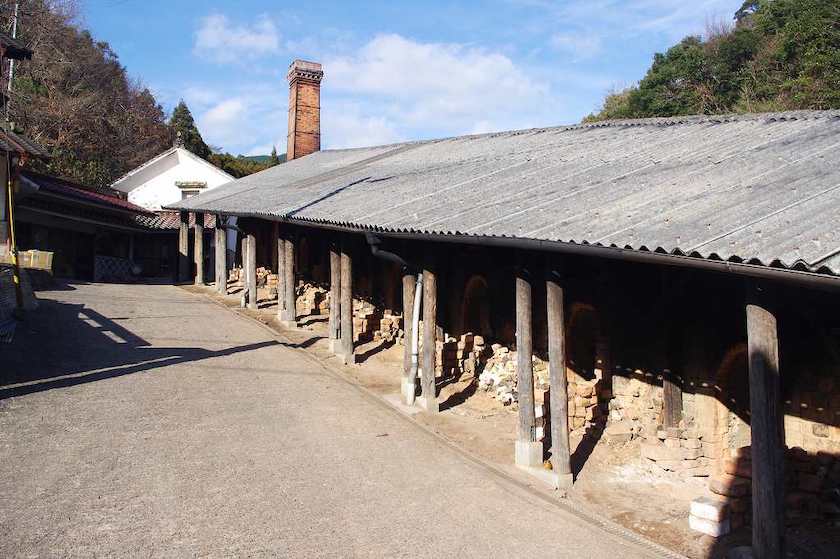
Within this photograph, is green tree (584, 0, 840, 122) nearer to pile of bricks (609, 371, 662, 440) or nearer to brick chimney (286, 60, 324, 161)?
brick chimney (286, 60, 324, 161)

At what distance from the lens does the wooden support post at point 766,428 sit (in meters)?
4.55

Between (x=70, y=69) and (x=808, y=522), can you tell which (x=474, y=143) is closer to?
(x=808, y=522)

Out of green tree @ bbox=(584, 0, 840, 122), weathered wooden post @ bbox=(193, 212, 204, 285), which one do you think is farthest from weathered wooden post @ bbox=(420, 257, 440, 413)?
green tree @ bbox=(584, 0, 840, 122)

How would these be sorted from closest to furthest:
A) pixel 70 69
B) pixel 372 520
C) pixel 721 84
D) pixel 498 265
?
pixel 372 520
pixel 498 265
pixel 721 84
pixel 70 69

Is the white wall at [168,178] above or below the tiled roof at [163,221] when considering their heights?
above

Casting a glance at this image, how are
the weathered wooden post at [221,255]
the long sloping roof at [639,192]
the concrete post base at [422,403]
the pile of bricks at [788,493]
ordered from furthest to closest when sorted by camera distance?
the weathered wooden post at [221,255], the concrete post base at [422,403], the pile of bricks at [788,493], the long sloping roof at [639,192]

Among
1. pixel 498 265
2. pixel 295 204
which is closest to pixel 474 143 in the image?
pixel 295 204

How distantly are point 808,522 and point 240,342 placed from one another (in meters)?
9.78

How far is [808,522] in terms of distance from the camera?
19.4ft

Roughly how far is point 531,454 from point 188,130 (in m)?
41.0

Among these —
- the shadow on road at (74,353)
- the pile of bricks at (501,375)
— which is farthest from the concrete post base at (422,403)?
the shadow on road at (74,353)

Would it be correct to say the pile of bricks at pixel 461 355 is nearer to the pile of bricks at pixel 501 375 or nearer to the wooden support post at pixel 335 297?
the pile of bricks at pixel 501 375

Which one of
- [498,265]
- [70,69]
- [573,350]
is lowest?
[573,350]

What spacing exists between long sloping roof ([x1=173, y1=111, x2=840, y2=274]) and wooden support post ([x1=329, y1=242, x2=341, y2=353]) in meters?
0.86
